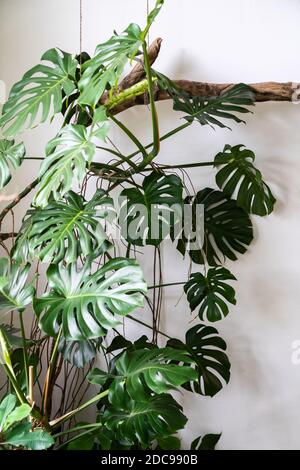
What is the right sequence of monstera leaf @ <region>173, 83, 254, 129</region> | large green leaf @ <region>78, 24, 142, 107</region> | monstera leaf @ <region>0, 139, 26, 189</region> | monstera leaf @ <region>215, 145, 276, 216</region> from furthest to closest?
monstera leaf @ <region>215, 145, 276, 216</region>, monstera leaf @ <region>173, 83, 254, 129</region>, monstera leaf @ <region>0, 139, 26, 189</region>, large green leaf @ <region>78, 24, 142, 107</region>

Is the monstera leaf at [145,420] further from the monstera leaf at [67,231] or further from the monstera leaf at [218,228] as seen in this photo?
the monstera leaf at [218,228]

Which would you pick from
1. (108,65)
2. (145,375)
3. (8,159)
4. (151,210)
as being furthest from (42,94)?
(145,375)

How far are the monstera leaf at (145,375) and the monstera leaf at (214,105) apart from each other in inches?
28.8

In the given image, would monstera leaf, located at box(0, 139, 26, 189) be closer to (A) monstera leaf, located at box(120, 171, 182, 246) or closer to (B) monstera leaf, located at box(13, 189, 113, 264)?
(B) monstera leaf, located at box(13, 189, 113, 264)

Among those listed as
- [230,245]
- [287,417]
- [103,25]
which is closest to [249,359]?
[287,417]

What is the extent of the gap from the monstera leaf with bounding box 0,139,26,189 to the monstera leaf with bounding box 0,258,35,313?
236 mm

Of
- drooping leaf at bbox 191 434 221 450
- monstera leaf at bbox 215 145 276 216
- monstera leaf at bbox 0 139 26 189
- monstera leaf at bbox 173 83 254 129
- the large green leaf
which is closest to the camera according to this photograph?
the large green leaf

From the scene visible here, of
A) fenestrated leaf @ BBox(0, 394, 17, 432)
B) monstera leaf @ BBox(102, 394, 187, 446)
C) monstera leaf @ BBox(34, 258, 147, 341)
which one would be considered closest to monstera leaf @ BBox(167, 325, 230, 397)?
monstera leaf @ BBox(102, 394, 187, 446)

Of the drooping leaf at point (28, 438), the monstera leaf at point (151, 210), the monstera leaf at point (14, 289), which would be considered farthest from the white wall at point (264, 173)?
the drooping leaf at point (28, 438)

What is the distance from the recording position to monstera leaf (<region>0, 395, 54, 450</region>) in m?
1.18

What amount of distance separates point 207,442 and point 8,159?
3.96ft

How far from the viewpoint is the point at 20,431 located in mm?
1229

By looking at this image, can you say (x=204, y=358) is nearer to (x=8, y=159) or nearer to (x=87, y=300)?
(x=87, y=300)

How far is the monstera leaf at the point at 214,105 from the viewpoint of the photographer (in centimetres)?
161
